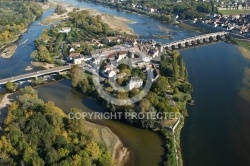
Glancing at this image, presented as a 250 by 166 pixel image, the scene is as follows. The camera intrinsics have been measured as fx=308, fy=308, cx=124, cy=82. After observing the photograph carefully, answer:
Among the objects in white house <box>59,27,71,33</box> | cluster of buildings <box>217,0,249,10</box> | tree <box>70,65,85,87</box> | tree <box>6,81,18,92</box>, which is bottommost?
tree <box>6,81,18,92</box>

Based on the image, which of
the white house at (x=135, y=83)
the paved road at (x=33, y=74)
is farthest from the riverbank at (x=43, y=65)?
the white house at (x=135, y=83)

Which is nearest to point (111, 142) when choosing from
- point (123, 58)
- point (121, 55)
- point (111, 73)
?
point (111, 73)

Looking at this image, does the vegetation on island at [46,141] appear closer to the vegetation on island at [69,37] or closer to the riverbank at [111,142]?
the riverbank at [111,142]

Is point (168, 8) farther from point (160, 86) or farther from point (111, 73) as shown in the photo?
point (160, 86)

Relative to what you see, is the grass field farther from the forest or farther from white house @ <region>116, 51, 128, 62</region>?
white house @ <region>116, 51, 128, 62</region>

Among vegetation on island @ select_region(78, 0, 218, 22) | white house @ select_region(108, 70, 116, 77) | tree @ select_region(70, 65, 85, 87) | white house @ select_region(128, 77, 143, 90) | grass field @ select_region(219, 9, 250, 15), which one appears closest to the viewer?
white house @ select_region(128, 77, 143, 90)

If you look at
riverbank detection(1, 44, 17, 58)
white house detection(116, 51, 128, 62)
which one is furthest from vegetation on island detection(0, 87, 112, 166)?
riverbank detection(1, 44, 17, 58)

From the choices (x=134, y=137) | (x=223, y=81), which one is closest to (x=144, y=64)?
(x=223, y=81)
